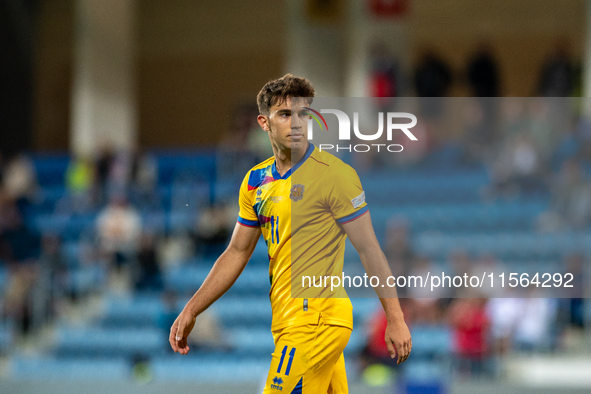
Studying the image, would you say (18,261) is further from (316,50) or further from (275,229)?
(275,229)

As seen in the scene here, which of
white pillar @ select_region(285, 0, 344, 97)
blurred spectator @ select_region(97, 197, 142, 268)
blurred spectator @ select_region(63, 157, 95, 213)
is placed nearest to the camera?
blurred spectator @ select_region(97, 197, 142, 268)

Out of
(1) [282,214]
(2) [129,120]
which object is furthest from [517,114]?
(2) [129,120]

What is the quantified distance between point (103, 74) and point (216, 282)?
13.1 metres

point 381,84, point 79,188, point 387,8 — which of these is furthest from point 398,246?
point 79,188

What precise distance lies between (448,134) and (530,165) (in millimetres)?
1905

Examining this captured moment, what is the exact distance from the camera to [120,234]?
38.5ft

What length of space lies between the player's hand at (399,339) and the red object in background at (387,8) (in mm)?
10917

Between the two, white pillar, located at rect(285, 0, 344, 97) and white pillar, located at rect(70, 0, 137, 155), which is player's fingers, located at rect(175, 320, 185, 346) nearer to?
white pillar, located at rect(285, 0, 344, 97)

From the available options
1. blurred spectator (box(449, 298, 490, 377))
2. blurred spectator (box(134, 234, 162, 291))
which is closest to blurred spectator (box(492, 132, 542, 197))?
blurred spectator (box(449, 298, 490, 377))

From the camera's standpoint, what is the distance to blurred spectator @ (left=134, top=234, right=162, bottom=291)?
11.7 m

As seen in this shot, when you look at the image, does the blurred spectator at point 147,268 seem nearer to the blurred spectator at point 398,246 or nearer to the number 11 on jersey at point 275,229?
the blurred spectator at point 398,246

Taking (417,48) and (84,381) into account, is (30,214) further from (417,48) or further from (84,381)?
(417,48)

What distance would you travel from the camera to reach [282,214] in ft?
12.3

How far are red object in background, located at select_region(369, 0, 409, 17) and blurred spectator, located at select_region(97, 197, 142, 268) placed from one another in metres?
5.68
